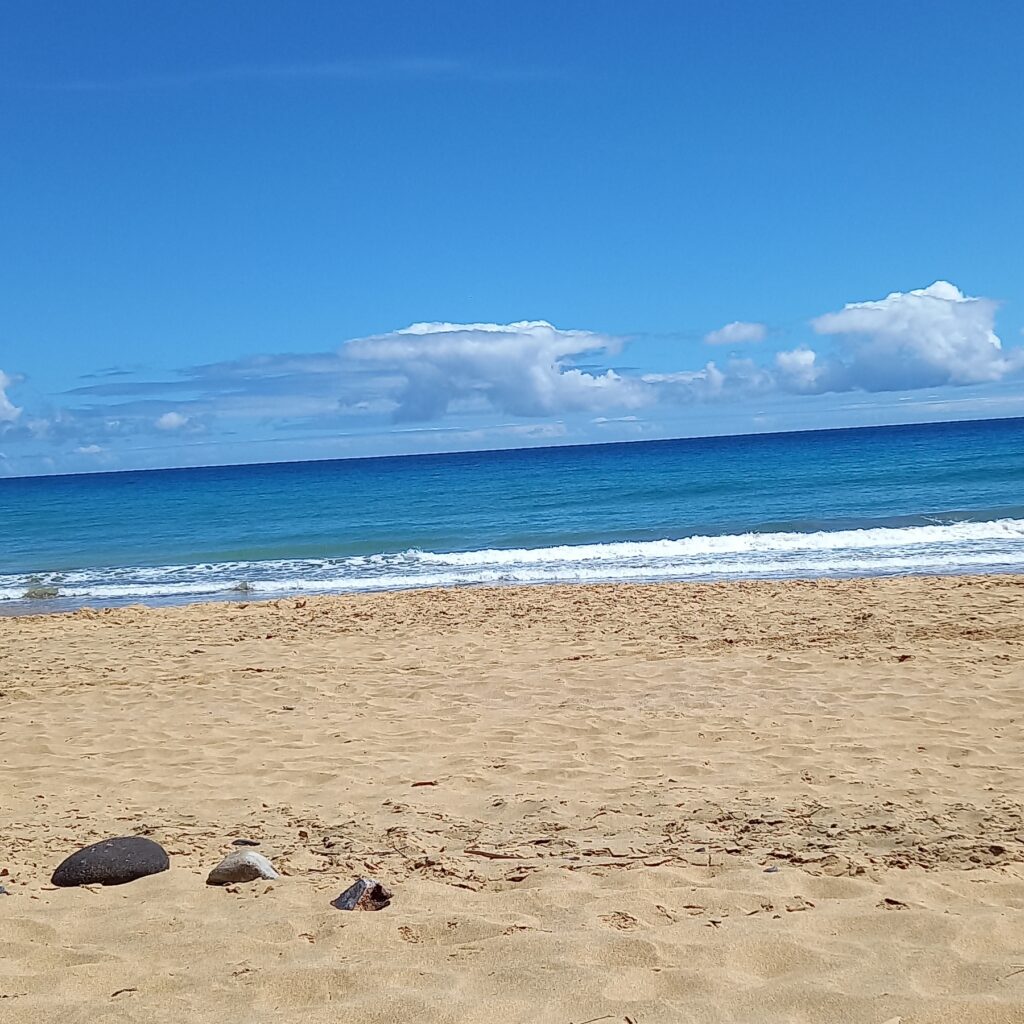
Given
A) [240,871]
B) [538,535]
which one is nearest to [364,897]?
[240,871]

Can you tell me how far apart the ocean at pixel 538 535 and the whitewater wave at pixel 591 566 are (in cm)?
7

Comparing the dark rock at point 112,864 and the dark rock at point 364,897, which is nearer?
the dark rock at point 364,897

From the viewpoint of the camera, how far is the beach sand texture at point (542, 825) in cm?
329

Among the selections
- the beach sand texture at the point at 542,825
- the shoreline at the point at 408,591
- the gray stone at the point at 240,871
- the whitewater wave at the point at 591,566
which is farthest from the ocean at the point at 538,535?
the gray stone at the point at 240,871

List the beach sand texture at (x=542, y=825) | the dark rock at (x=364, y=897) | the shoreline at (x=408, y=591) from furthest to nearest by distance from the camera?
the shoreline at (x=408, y=591), the dark rock at (x=364, y=897), the beach sand texture at (x=542, y=825)

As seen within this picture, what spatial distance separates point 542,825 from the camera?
517 centimetres

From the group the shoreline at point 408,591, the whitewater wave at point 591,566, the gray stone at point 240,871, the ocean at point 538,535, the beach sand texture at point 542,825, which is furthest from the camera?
the ocean at point 538,535

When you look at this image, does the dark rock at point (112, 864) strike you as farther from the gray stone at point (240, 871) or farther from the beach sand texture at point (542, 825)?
the gray stone at point (240, 871)

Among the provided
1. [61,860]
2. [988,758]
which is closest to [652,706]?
[988,758]

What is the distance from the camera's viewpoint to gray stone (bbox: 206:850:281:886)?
447 cm

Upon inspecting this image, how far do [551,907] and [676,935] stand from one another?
0.59m

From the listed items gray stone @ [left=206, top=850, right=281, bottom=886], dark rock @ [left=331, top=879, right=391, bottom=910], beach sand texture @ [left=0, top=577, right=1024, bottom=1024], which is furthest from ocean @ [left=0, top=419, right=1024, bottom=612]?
dark rock @ [left=331, top=879, right=391, bottom=910]

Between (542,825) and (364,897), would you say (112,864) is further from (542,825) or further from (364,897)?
(542,825)

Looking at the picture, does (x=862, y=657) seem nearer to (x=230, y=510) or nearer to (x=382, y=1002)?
(x=382, y=1002)
